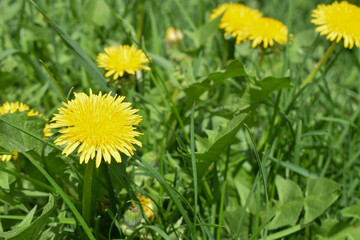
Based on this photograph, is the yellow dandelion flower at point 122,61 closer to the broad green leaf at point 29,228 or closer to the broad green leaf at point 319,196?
the broad green leaf at point 29,228

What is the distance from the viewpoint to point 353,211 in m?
1.27

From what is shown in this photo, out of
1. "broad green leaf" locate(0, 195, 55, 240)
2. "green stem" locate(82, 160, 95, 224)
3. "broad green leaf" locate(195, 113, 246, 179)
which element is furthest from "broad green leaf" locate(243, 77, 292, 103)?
"broad green leaf" locate(0, 195, 55, 240)

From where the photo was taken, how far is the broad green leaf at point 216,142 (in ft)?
3.44

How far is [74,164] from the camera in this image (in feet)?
3.79

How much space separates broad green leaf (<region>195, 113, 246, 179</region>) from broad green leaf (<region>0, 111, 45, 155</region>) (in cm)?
45

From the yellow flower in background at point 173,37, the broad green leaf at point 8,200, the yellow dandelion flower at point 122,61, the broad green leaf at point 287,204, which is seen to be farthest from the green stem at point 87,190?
the yellow flower in background at point 173,37

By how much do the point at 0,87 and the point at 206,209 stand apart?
99 centimetres

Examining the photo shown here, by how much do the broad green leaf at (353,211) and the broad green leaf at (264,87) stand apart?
441 mm

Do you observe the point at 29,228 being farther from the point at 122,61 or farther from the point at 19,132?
the point at 122,61

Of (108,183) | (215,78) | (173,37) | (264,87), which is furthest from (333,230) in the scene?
(173,37)

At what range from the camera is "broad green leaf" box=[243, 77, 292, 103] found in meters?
1.28

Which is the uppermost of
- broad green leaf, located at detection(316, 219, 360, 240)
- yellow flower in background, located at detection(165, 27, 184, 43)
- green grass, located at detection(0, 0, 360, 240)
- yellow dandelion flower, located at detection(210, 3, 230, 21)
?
yellow dandelion flower, located at detection(210, 3, 230, 21)

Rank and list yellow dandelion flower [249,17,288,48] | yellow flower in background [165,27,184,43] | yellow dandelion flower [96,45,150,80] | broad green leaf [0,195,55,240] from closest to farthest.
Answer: broad green leaf [0,195,55,240] < yellow dandelion flower [96,45,150,80] < yellow dandelion flower [249,17,288,48] < yellow flower in background [165,27,184,43]

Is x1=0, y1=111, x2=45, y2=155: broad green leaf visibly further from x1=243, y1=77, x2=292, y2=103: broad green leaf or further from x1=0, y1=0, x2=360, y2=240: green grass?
x1=243, y1=77, x2=292, y2=103: broad green leaf
